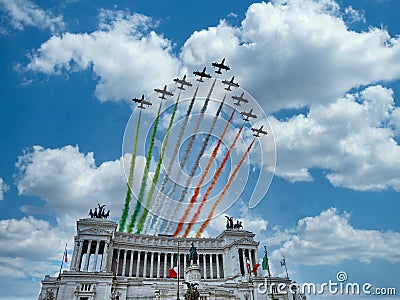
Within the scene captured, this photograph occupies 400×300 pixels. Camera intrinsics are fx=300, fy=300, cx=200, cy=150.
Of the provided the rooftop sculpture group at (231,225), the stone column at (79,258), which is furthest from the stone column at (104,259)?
the rooftop sculpture group at (231,225)

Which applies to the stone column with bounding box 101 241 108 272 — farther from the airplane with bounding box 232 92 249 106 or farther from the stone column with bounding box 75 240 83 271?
the airplane with bounding box 232 92 249 106

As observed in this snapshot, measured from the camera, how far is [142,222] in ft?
284

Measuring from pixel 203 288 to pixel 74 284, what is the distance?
2425 centimetres

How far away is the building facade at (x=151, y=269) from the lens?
55.8 m

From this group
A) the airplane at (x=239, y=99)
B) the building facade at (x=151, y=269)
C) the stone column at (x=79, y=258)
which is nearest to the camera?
the building facade at (x=151, y=269)

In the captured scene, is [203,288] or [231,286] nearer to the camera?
[203,288]

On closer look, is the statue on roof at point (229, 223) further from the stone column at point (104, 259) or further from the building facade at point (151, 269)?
the stone column at point (104, 259)

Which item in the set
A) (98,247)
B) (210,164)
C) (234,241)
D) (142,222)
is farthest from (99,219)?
(234,241)

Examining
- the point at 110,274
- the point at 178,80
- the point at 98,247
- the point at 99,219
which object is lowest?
the point at 110,274

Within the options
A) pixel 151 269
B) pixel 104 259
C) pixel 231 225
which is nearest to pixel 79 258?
pixel 104 259

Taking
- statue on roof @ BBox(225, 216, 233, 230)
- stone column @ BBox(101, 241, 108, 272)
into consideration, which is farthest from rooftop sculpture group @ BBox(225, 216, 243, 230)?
stone column @ BBox(101, 241, 108, 272)

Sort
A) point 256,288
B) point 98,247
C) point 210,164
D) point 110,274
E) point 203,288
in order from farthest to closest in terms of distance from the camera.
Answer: point 210,164 < point 98,247 < point 256,288 < point 110,274 < point 203,288

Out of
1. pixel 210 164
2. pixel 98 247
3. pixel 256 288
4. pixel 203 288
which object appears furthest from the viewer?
pixel 210 164

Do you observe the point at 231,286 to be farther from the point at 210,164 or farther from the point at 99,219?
the point at 99,219
